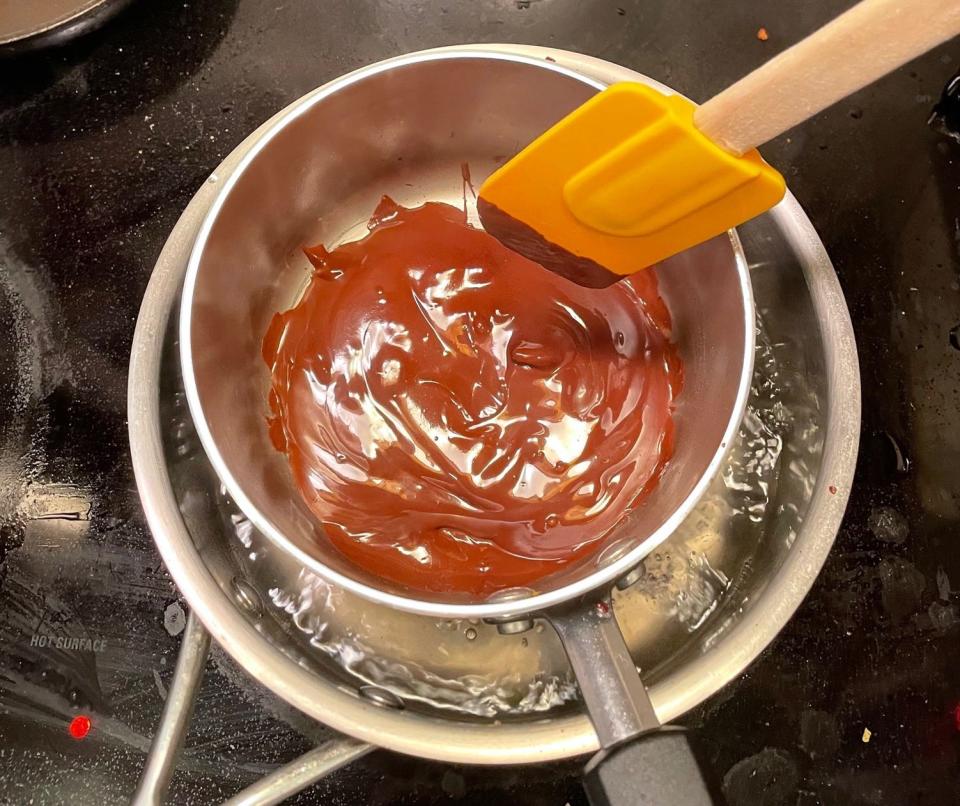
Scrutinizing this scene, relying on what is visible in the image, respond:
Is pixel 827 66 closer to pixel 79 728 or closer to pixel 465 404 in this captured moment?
pixel 465 404

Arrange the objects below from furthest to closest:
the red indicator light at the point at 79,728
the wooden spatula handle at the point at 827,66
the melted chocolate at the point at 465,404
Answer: the red indicator light at the point at 79,728
the melted chocolate at the point at 465,404
the wooden spatula handle at the point at 827,66

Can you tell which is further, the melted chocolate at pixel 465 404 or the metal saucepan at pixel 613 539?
the melted chocolate at pixel 465 404

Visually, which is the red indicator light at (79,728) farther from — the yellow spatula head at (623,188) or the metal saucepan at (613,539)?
the yellow spatula head at (623,188)

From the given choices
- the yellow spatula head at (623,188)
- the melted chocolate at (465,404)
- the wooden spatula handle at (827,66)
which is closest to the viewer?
the wooden spatula handle at (827,66)

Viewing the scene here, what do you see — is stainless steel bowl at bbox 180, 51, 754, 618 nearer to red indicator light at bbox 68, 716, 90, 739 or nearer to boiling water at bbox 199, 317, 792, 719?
boiling water at bbox 199, 317, 792, 719

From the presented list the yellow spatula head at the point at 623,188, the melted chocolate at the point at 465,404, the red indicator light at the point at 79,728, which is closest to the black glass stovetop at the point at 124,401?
the red indicator light at the point at 79,728

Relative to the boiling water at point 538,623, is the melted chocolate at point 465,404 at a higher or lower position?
higher

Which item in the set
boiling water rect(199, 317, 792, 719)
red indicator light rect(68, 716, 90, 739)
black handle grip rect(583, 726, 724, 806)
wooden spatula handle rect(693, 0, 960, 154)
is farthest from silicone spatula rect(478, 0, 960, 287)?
red indicator light rect(68, 716, 90, 739)

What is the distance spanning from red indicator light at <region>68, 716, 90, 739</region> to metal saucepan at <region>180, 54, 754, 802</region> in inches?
13.8

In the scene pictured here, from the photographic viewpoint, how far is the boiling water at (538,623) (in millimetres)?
630

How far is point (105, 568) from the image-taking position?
758 mm

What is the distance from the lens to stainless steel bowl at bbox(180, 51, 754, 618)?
536 millimetres

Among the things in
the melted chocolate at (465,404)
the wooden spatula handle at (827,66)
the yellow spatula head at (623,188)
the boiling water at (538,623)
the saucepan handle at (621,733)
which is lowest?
the boiling water at (538,623)

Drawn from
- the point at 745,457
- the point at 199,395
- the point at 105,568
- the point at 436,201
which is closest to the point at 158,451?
the point at 199,395
